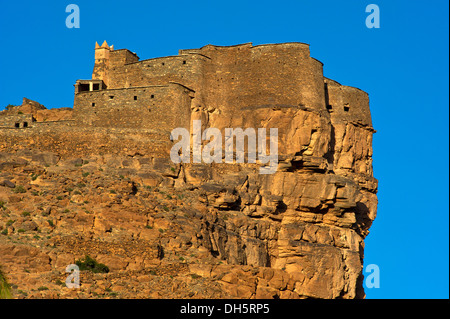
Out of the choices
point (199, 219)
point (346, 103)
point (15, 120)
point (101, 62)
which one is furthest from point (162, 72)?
point (346, 103)

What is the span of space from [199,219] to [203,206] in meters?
1.55

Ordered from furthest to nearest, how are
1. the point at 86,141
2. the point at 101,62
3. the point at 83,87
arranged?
the point at 83,87, the point at 101,62, the point at 86,141

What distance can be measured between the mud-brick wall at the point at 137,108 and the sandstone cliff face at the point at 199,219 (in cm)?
253

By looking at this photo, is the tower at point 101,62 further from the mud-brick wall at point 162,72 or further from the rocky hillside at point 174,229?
the rocky hillside at point 174,229

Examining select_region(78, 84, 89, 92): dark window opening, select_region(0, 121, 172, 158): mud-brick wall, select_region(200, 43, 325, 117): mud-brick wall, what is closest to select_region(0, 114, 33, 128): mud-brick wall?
select_region(0, 121, 172, 158): mud-brick wall

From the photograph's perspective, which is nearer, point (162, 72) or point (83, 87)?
point (162, 72)

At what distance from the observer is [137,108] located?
60.1 m

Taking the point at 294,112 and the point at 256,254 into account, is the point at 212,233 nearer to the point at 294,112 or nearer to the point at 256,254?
the point at 256,254

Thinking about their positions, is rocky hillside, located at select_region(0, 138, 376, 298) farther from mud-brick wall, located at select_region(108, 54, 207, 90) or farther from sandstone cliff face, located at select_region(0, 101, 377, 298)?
mud-brick wall, located at select_region(108, 54, 207, 90)

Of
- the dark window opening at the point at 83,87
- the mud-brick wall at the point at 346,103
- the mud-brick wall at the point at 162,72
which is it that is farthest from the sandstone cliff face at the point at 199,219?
the dark window opening at the point at 83,87

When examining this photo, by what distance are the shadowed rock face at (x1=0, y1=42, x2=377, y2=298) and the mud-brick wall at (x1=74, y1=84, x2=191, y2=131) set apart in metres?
1.36

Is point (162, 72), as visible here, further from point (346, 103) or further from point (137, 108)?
point (346, 103)

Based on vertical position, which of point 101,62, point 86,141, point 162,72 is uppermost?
point 101,62
